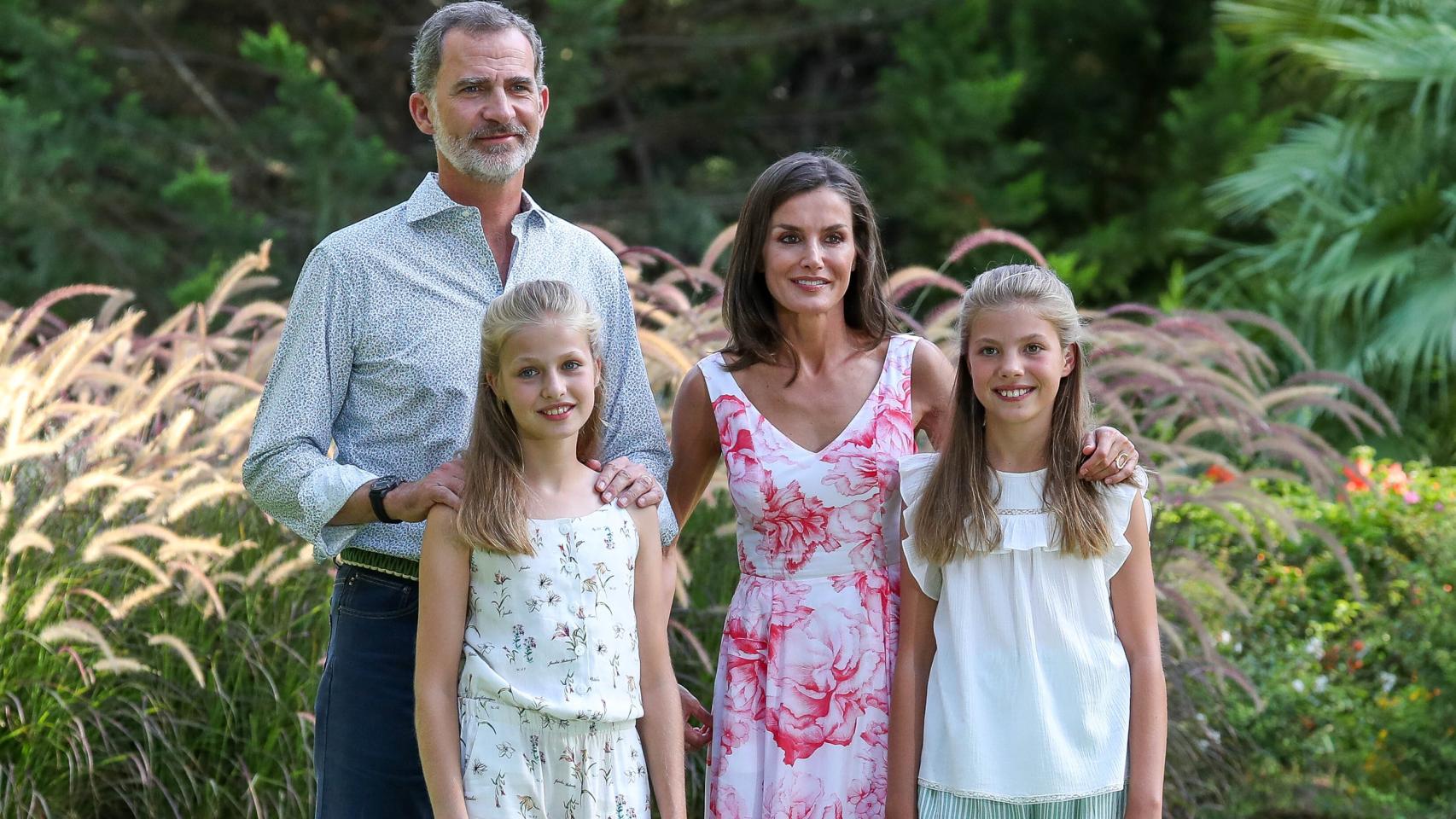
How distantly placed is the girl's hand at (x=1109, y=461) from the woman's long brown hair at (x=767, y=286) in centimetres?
58

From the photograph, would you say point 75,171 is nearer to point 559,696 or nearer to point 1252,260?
point 1252,260

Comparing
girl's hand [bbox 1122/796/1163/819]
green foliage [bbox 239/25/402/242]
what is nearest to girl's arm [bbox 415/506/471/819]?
girl's hand [bbox 1122/796/1163/819]

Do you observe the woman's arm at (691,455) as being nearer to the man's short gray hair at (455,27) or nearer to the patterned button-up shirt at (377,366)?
the patterned button-up shirt at (377,366)

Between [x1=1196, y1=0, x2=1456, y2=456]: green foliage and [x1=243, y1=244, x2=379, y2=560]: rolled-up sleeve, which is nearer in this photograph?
[x1=243, y1=244, x2=379, y2=560]: rolled-up sleeve

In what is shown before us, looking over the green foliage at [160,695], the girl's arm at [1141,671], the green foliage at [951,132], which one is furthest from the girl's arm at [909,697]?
the green foliage at [951,132]

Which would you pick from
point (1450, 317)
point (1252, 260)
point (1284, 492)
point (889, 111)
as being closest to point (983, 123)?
point (889, 111)

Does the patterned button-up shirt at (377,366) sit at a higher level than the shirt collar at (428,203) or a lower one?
lower

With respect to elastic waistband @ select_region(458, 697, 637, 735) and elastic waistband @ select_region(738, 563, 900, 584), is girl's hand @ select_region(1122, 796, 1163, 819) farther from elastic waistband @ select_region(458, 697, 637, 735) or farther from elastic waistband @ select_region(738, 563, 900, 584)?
elastic waistband @ select_region(458, 697, 637, 735)

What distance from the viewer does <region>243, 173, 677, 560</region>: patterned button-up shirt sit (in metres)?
2.74

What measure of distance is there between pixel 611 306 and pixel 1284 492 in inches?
174

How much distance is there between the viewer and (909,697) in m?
2.79

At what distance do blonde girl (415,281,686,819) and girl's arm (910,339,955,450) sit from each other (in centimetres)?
80

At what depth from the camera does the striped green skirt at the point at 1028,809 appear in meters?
2.69

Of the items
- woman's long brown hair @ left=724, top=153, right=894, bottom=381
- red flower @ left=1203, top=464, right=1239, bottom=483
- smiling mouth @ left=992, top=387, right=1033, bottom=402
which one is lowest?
red flower @ left=1203, top=464, right=1239, bottom=483
